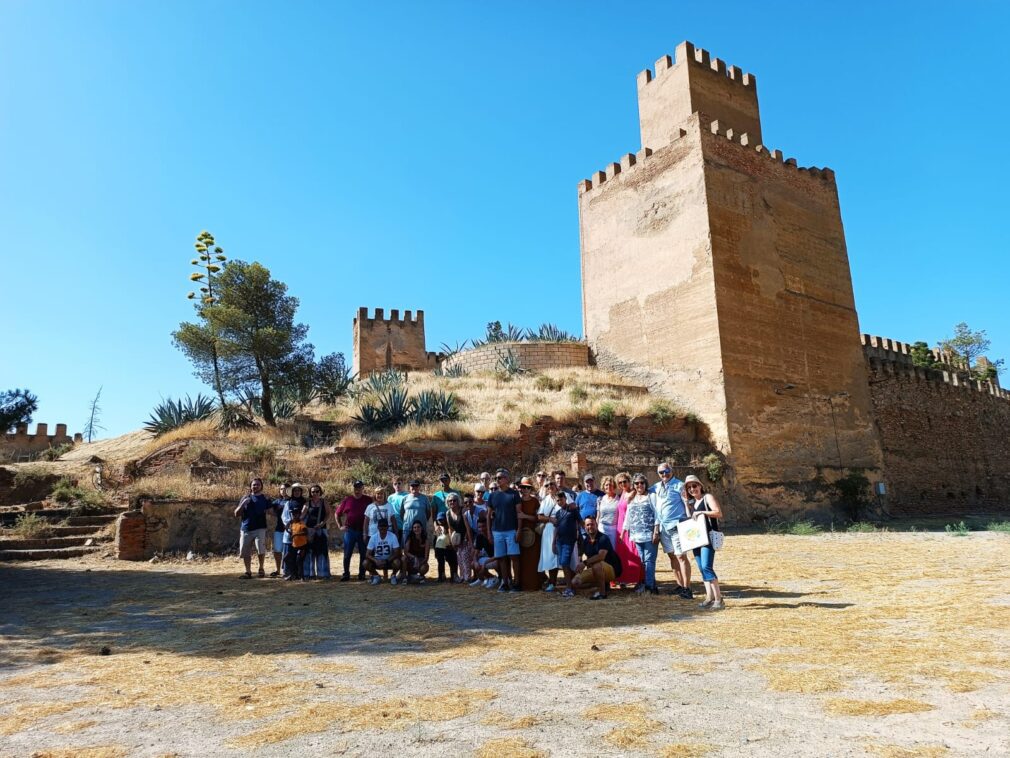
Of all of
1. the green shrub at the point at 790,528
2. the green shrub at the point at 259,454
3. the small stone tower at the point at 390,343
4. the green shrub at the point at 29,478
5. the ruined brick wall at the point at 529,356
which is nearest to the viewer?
the green shrub at the point at 259,454

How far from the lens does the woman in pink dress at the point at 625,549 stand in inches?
332

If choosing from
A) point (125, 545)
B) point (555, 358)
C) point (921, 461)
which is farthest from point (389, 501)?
point (921, 461)

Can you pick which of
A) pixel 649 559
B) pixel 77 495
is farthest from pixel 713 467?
pixel 77 495

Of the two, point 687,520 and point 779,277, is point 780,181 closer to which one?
point 779,277

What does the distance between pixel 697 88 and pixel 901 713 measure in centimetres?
2300

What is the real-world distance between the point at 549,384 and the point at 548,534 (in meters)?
13.7

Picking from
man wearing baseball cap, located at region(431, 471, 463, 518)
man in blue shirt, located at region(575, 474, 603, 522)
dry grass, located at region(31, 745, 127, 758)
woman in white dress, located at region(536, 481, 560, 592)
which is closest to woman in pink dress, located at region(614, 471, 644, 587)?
man in blue shirt, located at region(575, 474, 603, 522)

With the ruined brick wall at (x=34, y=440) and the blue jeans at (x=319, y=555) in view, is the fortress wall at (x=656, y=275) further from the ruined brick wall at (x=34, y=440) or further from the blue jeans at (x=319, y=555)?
the ruined brick wall at (x=34, y=440)

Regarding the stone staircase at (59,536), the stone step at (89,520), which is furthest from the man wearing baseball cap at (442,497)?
the stone step at (89,520)

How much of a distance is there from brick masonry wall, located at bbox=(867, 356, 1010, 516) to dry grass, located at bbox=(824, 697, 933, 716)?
21.0 meters

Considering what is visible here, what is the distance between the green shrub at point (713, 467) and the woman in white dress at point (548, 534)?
10.4 metres

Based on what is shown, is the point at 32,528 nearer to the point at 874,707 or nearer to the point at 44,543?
the point at 44,543

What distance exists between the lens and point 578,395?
20078 mm

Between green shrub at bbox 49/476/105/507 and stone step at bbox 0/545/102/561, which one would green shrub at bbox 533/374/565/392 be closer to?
green shrub at bbox 49/476/105/507
